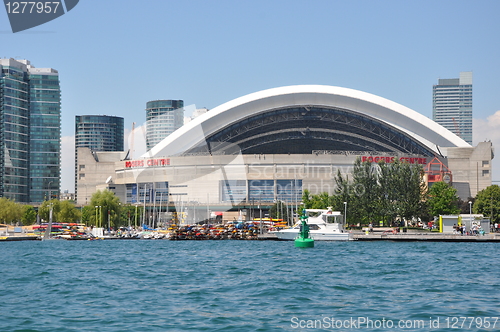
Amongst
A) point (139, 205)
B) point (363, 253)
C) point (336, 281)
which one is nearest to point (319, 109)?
point (139, 205)

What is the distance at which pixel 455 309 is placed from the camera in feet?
85.5

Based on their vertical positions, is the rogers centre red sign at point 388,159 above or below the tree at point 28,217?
above

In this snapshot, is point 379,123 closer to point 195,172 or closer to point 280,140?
point 280,140

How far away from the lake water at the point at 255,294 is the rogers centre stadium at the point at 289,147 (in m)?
72.2

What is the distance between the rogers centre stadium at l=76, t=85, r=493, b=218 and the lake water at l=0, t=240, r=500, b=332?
7223 cm

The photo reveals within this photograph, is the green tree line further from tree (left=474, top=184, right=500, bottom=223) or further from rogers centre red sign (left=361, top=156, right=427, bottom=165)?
rogers centre red sign (left=361, top=156, right=427, bottom=165)

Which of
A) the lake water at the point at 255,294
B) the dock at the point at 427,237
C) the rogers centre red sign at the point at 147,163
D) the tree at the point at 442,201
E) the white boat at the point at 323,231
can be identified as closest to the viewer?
the lake water at the point at 255,294

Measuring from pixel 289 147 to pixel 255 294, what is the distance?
10208 centimetres

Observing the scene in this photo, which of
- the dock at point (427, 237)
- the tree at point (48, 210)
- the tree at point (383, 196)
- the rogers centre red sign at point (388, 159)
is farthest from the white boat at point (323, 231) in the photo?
the tree at point (48, 210)

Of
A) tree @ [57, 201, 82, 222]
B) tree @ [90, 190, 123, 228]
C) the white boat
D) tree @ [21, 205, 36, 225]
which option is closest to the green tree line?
the white boat

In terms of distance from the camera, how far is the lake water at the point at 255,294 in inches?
945

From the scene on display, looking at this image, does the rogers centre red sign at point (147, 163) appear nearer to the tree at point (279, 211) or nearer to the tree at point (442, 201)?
the tree at point (279, 211)

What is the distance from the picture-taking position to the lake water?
24000mm

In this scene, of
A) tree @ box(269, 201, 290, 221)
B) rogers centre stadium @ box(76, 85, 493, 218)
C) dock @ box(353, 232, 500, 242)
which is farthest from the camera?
rogers centre stadium @ box(76, 85, 493, 218)
